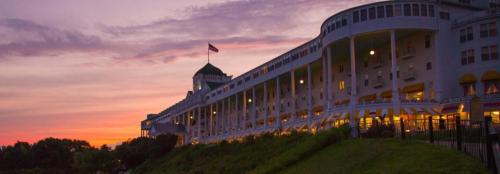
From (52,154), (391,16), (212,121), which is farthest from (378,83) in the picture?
(52,154)

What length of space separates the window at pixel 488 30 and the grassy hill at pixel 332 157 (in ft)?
89.5

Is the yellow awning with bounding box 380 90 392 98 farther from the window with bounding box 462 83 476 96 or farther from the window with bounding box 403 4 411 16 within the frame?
the window with bounding box 403 4 411 16

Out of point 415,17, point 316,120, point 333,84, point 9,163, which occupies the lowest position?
point 9,163

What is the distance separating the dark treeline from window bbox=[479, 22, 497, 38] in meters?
56.7

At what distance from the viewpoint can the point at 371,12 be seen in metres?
66.3

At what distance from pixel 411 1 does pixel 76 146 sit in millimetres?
107202

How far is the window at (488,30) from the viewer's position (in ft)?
205

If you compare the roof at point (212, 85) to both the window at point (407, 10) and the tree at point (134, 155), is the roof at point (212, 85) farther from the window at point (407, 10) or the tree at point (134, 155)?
the window at point (407, 10)

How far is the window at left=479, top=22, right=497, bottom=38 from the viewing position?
6239cm

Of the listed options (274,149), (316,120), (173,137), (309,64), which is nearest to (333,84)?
(309,64)

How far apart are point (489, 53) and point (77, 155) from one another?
301 ft

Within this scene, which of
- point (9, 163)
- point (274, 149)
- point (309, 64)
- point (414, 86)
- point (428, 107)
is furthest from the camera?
point (9, 163)

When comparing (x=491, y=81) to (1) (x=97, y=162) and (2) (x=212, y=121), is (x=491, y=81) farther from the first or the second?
(1) (x=97, y=162)

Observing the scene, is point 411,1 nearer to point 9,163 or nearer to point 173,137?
point 173,137
